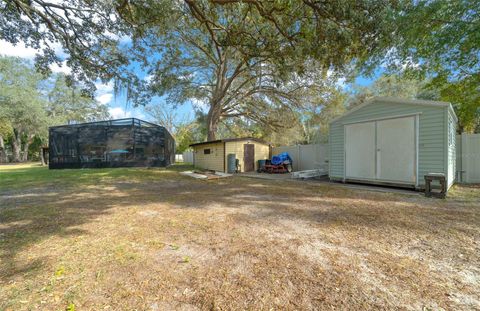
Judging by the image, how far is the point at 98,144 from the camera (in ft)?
48.3

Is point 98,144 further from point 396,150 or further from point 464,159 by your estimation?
point 464,159

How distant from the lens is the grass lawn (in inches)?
68.5

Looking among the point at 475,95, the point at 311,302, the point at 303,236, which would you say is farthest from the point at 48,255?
the point at 475,95

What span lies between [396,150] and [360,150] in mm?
1045

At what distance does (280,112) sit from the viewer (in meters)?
15.9

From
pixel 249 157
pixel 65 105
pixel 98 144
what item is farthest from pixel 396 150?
pixel 65 105

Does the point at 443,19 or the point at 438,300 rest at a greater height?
the point at 443,19

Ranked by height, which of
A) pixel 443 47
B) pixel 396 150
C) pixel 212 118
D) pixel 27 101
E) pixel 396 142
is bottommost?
pixel 396 150

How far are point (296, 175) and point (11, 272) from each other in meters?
8.75

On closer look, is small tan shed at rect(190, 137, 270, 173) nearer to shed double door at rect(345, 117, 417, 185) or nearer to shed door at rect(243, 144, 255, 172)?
shed door at rect(243, 144, 255, 172)

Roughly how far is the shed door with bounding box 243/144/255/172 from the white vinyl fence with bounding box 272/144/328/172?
7.26ft

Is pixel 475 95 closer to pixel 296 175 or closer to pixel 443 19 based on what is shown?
pixel 443 19

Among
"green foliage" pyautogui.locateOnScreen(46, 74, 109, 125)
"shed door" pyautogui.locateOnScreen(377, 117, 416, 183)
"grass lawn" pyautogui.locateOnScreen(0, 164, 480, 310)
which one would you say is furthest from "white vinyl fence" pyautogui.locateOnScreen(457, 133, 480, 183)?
"green foliage" pyautogui.locateOnScreen(46, 74, 109, 125)

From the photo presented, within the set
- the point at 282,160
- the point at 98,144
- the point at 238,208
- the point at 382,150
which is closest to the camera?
the point at 238,208
